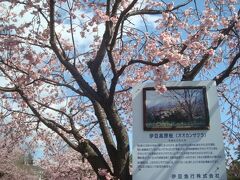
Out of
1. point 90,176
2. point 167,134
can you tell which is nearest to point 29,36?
point 167,134

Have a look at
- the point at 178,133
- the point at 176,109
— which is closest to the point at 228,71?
the point at 176,109

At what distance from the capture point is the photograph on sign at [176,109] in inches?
188

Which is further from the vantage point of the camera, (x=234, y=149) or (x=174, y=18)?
(x=234, y=149)

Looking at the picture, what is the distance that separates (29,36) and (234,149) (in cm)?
423

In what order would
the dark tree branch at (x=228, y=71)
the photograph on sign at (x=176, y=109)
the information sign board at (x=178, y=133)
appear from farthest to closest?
the dark tree branch at (x=228, y=71) → the photograph on sign at (x=176, y=109) → the information sign board at (x=178, y=133)

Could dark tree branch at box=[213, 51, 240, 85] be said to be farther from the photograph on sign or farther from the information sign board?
the photograph on sign

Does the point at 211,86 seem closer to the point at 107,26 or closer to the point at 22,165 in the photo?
the point at 107,26

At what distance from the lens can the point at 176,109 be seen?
4.90m

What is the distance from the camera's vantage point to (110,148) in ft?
19.3

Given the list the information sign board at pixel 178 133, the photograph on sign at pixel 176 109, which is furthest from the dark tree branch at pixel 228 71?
the photograph on sign at pixel 176 109

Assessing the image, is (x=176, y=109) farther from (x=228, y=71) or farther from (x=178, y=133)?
(x=228, y=71)

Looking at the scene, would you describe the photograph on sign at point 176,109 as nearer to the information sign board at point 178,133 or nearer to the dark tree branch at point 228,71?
the information sign board at point 178,133

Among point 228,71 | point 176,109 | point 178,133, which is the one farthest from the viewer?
point 228,71

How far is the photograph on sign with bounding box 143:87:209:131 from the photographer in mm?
4785
